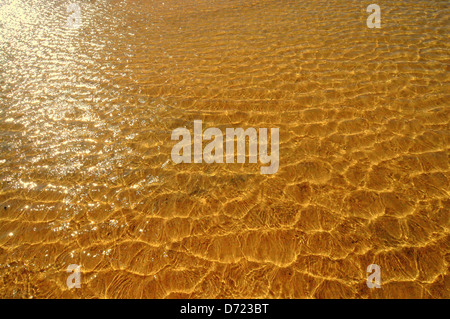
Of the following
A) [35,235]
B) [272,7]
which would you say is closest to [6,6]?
[272,7]

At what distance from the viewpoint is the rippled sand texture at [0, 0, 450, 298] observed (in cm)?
239

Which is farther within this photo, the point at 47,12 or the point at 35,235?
the point at 47,12

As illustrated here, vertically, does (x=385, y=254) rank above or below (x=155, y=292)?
above

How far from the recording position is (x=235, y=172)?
3.34 m

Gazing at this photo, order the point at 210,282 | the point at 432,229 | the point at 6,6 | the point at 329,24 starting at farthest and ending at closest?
the point at 6,6 < the point at 329,24 < the point at 432,229 < the point at 210,282

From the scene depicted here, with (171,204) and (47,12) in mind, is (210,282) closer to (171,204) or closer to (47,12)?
(171,204)

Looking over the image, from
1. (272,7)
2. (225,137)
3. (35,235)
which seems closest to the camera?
(35,235)

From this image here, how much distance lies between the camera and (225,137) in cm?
387

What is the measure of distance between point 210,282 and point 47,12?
40.0ft

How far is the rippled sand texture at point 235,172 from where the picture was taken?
2389mm

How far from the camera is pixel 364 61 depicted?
5.14 meters

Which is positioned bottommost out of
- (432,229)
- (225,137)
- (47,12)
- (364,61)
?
(432,229)

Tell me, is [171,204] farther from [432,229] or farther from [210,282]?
[432,229]
